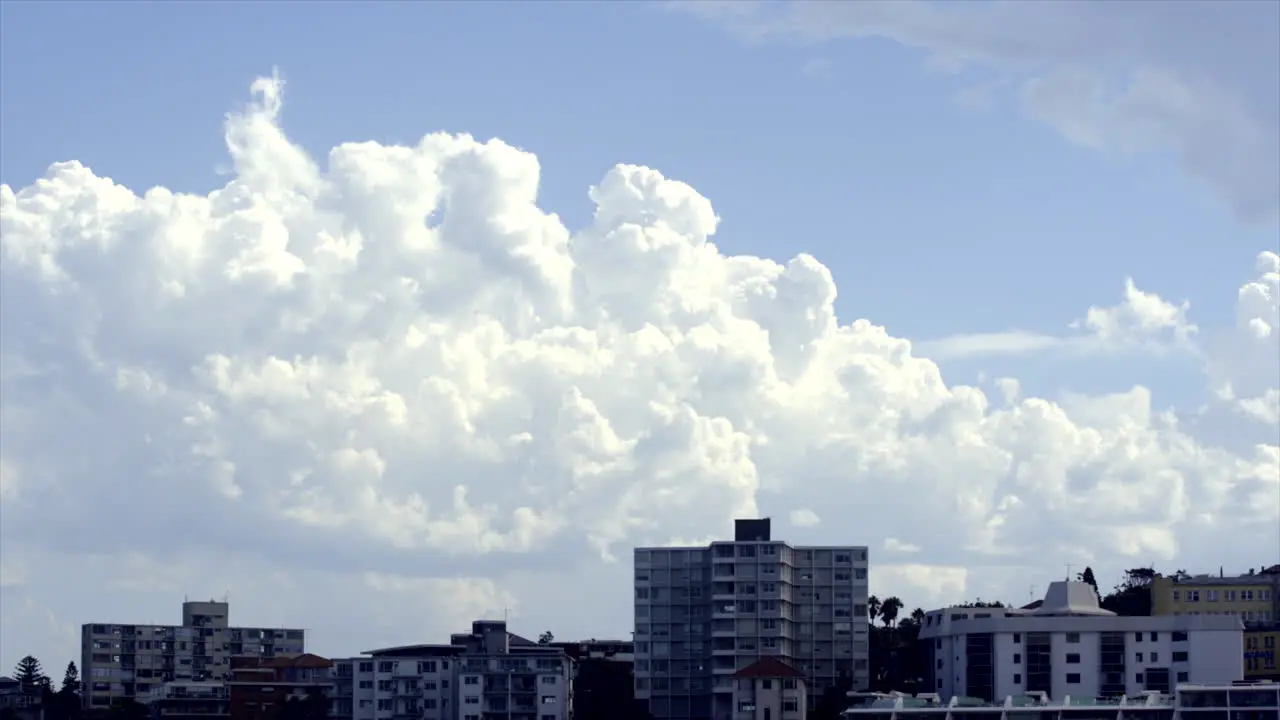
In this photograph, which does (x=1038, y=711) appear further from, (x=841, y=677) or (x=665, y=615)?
(x=665, y=615)

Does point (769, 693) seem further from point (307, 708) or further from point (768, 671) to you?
point (307, 708)

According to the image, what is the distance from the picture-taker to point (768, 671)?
155 m

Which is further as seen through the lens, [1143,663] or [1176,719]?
[1143,663]

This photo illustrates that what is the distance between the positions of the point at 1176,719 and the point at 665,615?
4748 centimetres

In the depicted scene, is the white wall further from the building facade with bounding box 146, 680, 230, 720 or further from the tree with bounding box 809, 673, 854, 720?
the building facade with bounding box 146, 680, 230, 720

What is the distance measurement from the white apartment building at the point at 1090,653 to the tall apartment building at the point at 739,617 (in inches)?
571

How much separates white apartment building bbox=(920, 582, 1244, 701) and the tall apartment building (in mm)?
14508

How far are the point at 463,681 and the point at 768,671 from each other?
2732 cm

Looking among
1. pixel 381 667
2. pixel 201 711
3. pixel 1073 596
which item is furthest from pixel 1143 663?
pixel 201 711

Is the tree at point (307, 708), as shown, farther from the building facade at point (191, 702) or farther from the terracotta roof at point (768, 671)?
the terracotta roof at point (768, 671)

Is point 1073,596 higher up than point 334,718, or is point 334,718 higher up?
point 1073,596

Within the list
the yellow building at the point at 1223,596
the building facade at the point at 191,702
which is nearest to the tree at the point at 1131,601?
the yellow building at the point at 1223,596

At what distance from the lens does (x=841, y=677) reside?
165625 millimetres

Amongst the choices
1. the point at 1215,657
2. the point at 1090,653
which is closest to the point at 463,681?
the point at 1090,653
